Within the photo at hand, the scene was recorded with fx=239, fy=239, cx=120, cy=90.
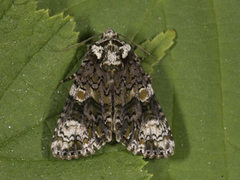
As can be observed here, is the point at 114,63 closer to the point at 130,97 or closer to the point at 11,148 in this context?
the point at 130,97

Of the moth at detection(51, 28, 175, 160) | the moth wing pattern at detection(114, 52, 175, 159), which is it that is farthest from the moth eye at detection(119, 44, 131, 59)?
the moth wing pattern at detection(114, 52, 175, 159)

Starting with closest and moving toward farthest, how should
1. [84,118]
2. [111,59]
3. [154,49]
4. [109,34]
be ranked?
[84,118] < [111,59] < [109,34] < [154,49]

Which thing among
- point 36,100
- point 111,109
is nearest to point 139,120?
point 111,109

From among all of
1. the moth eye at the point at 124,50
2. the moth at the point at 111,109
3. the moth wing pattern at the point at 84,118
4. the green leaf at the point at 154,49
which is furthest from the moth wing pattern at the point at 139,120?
the green leaf at the point at 154,49

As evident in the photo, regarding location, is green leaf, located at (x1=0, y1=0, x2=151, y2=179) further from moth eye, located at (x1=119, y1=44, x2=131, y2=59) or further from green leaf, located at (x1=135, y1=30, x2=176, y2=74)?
green leaf, located at (x1=135, y1=30, x2=176, y2=74)

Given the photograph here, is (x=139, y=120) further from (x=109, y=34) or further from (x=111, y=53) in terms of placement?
(x=109, y=34)

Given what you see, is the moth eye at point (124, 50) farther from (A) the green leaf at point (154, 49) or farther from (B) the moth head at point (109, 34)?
(A) the green leaf at point (154, 49)
